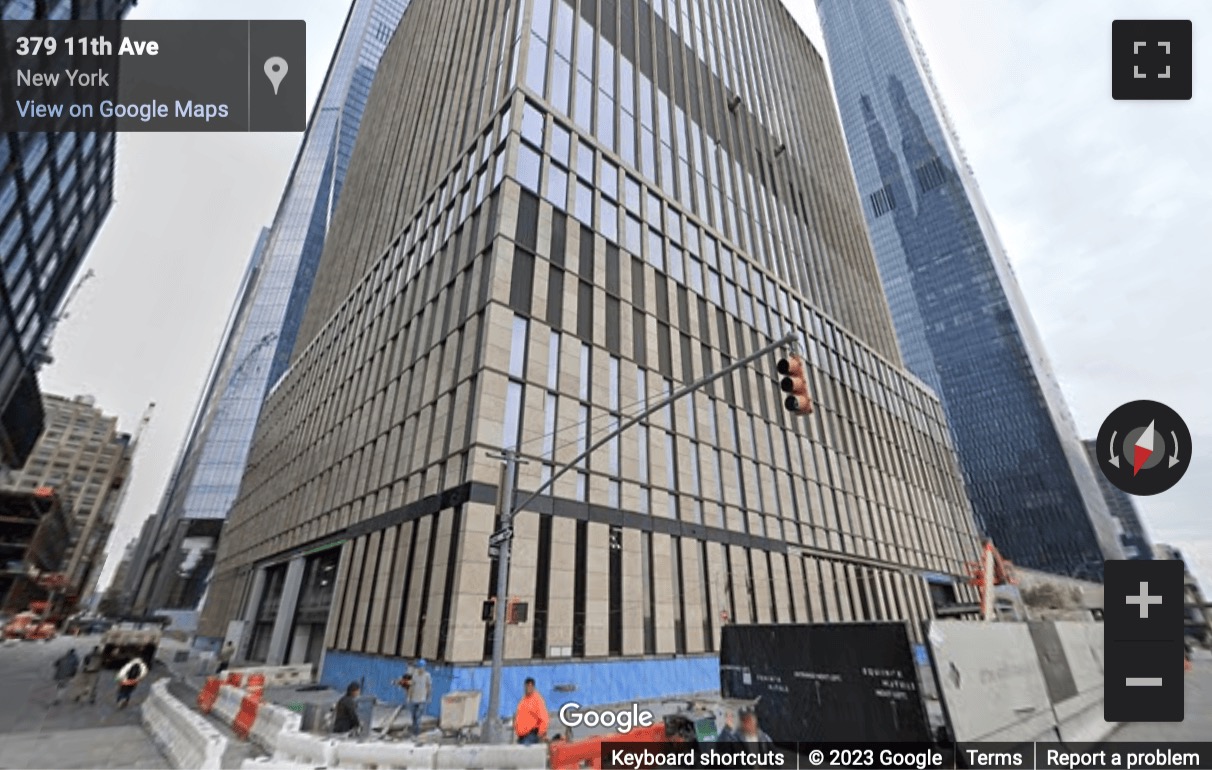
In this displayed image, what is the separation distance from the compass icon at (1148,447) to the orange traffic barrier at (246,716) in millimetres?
17477

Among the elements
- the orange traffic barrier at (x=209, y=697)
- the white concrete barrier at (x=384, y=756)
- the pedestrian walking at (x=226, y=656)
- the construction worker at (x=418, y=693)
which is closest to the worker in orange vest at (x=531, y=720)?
the white concrete barrier at (x=384, y=756)

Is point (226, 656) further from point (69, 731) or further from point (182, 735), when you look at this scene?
point (182, 735)

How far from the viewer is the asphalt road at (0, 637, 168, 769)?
11539mm

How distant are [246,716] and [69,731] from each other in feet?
19.1

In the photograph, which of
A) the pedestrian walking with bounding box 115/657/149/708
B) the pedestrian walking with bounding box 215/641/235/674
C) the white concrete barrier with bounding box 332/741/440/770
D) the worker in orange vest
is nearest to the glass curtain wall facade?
the pedestrian walking with bounding box 215/641/235/674

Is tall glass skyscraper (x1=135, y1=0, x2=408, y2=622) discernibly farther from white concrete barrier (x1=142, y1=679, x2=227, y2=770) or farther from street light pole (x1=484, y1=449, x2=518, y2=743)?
street light pole (x1=484, y1=449, x2=518, y2=743)

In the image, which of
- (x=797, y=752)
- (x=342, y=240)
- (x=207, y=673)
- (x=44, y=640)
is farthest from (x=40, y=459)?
(x=797, y=752)

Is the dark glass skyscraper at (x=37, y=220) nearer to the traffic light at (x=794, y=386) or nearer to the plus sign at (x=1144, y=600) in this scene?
the traffic light at (x=794, y=386)

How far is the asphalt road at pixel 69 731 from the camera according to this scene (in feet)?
37.9

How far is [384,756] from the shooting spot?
30.3ft

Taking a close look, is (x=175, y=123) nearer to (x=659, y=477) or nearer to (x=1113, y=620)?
(x=659, y=477)

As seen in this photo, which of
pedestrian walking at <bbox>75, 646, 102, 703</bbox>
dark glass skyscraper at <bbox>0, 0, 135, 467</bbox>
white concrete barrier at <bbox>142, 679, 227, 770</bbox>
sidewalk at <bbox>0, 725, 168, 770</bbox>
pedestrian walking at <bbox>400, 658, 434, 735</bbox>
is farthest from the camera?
dark glass skyscraper at <bbox>0, 0, 135, 467</bbox>

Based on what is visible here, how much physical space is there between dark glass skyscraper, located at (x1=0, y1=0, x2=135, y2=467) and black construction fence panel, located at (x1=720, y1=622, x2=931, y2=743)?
39.6 m

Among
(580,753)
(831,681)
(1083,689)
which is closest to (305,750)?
(580,753)
